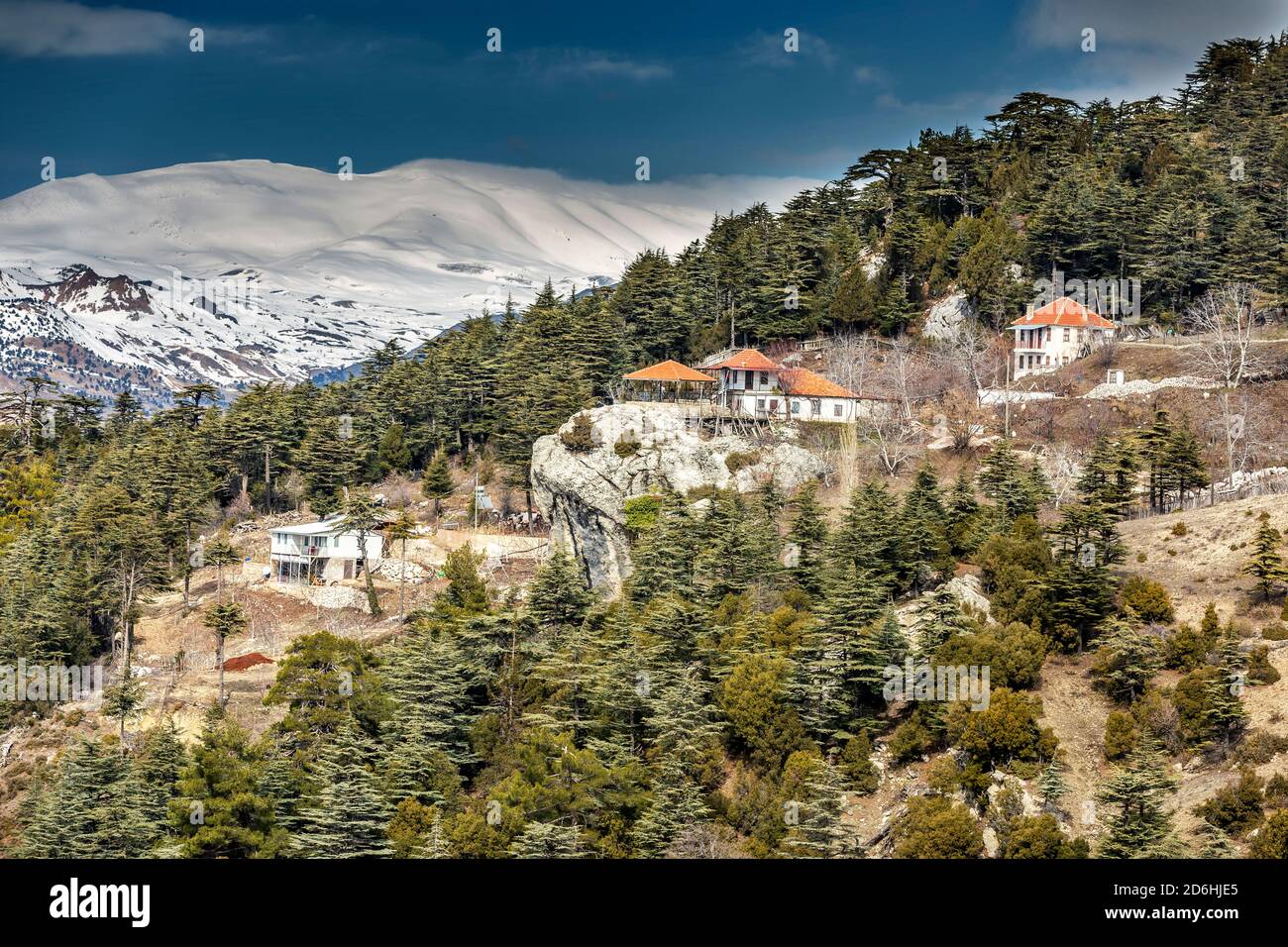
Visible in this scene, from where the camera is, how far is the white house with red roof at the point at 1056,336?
232 feet

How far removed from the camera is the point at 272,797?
3762 centimetres

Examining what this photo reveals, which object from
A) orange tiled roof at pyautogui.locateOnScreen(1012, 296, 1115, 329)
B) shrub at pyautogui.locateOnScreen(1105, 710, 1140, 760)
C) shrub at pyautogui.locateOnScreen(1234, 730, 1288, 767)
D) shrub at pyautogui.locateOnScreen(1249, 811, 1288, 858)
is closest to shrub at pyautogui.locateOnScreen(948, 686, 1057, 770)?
shrub at pyautogui.locateOnScreen(1105, 710, 1140, 760)

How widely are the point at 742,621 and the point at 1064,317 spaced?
39.3m

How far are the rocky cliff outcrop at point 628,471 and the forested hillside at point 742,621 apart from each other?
3.09ft

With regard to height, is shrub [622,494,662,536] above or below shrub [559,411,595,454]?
below

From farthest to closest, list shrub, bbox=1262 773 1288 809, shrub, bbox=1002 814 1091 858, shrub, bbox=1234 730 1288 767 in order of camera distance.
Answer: shrub, bbox=1234 730 1288 767
shrub, bbox=1002 814 1091 858
shrub, bbox=1262 773 1288 809

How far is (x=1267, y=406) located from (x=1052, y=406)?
10273mm

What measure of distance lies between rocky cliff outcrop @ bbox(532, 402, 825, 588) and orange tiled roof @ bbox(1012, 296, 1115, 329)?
67.9 ft

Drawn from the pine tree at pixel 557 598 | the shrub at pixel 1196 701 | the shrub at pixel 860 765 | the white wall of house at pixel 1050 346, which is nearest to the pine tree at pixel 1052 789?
the shrub at pixel 1196 701

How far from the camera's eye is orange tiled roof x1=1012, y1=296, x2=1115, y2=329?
2798 inches

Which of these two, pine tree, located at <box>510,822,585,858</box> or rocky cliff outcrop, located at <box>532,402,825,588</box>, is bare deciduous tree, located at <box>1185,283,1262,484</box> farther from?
pine tree, located at <box>510,822,585,858</box>
